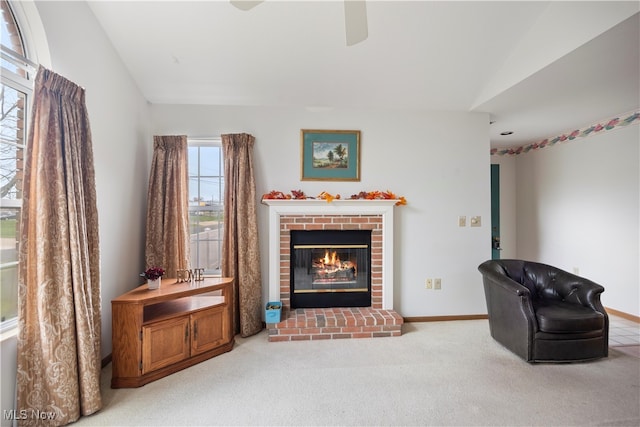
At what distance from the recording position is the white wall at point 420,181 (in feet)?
10.0

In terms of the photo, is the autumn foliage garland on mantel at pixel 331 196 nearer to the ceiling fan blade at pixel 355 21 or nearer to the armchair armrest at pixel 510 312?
the armchair armrest at pixel 510 312

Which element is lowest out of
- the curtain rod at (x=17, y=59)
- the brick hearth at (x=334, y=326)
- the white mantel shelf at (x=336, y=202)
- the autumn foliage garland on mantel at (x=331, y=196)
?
the brick hearth at (x=334, y=326)

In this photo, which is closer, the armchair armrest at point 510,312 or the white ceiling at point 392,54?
the white ceiling at point 392,54

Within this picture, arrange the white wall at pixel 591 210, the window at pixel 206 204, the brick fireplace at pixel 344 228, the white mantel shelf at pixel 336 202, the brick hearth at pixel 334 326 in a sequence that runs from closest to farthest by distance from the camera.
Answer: the brick hearth at pixel 334 326 → the brick fireplace at pixel 344 228 → the white mantel shelf at pixel 336 202 → the window at pixel 206 204 → the white wall at pixel 591 210

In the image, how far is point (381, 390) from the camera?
1900mm

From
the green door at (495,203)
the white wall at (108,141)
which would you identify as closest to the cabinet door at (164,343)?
the white wall at (108,141)

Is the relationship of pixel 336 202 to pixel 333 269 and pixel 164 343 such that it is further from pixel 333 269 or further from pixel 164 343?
pixel 164 343

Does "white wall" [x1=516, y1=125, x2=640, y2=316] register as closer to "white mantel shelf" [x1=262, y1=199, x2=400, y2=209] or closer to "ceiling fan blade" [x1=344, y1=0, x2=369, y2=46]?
"white mantel shelf" [x1=262, y1=199, x2=400, y2=209]

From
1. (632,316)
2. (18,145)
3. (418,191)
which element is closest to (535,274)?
(418,191)

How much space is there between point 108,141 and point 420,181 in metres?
3.12

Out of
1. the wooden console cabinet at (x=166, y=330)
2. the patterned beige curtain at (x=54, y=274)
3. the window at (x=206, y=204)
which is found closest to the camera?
the patterned beige curtain at (x=54, y=274)

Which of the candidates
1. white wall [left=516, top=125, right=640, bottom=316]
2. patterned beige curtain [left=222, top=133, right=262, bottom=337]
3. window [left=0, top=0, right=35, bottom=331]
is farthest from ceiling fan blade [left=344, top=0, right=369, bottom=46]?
white wall [left=516, top=125, right=640, bottom=316]

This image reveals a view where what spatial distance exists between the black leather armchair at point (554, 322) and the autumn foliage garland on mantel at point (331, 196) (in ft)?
4.15

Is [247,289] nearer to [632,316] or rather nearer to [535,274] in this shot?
[535,274]
